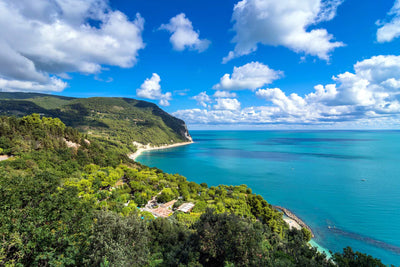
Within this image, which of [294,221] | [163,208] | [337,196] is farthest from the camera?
[337,196]

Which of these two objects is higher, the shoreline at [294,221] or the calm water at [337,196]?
the shoreline at [294,221]

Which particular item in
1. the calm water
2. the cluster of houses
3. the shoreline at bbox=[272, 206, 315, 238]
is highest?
the cluster of houses

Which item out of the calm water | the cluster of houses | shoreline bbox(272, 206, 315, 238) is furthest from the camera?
shoreline bbox(272, 206, 315, 238)

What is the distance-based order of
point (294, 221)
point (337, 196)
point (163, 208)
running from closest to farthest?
point (163, 208)
point (294, 221)
point (337, 196)

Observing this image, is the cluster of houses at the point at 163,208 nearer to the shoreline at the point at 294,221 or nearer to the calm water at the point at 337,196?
the shoreline at the point at 294,221

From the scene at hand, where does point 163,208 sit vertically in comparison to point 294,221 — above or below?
above

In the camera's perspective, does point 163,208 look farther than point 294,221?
No

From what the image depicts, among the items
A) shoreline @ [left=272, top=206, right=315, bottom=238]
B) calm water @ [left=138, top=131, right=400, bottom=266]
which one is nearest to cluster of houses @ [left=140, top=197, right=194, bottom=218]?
shoreline @ [left=272, top=206, right=315, bottom=238]

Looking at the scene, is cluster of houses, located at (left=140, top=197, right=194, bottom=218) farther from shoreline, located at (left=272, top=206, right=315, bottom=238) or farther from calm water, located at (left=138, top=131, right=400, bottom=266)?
calm water, located at (left=138, top=131, right=400, bottom=266)

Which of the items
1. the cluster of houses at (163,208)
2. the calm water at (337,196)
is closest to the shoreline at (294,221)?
the calm water at (337,196)

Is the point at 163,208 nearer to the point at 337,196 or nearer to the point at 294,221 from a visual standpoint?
the point at 294,221

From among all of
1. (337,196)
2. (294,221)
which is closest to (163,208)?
(294,221)

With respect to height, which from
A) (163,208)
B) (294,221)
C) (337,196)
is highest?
(163,208)
